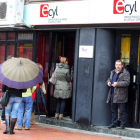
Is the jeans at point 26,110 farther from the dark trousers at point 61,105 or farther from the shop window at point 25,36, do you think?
the shop window at point 25,36

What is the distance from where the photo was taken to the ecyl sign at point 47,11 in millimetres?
10555

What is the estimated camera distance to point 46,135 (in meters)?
8.91

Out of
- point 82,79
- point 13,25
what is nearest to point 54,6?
point 13,25

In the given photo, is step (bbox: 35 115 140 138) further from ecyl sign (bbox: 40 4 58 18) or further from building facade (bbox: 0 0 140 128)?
ecyl sign (bbox: 40 4 58 18)

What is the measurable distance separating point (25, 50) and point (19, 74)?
3.64 m

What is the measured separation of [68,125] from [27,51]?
114 inches

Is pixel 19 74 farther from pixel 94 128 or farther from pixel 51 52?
pixel 51 52

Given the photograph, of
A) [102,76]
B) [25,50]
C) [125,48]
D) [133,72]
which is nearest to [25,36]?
[25,50]

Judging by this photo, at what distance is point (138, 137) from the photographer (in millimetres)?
9031

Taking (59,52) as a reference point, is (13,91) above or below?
below

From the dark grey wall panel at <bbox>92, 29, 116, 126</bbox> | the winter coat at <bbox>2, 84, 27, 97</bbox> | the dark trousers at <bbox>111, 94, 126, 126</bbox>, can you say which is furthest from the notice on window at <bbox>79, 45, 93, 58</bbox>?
the winter coat at <bbox>2, 84, 27, 97</bbox>

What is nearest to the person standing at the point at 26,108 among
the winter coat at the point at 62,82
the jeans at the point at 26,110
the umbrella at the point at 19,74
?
the jeans at the point at 26,110

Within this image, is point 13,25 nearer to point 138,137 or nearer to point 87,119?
point 87,119

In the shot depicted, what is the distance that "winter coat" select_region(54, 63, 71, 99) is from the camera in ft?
34.6
